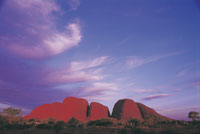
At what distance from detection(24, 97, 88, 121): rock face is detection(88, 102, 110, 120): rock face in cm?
251

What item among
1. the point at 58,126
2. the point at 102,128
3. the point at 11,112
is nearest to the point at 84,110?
the point at 11,112

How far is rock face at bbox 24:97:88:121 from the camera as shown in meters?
53.6

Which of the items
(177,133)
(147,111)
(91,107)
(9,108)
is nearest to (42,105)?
(9,108)

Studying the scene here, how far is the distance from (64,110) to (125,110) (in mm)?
23132

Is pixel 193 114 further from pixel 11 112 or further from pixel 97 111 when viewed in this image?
pixel 11 112

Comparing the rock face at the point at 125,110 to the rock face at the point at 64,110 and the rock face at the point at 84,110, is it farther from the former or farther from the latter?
the rock face at the point at 64,110

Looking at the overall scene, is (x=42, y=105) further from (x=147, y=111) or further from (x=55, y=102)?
(x=147, y=111)

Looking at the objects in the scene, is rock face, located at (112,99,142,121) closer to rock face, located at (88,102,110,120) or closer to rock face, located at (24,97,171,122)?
rock face, located at (24,97,171,122)

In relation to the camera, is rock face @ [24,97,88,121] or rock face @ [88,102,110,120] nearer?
rock face @ [88,102,110,120]

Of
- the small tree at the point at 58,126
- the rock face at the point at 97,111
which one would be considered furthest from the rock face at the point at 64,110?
the small tree at the point at 58,126

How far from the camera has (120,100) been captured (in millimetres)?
54719

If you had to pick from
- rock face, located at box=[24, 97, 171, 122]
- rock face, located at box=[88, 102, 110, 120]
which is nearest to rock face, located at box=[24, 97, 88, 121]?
rock face, located at box=[24, 97, 171, 122]

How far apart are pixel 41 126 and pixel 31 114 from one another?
33024 mm

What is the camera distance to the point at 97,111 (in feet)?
178
